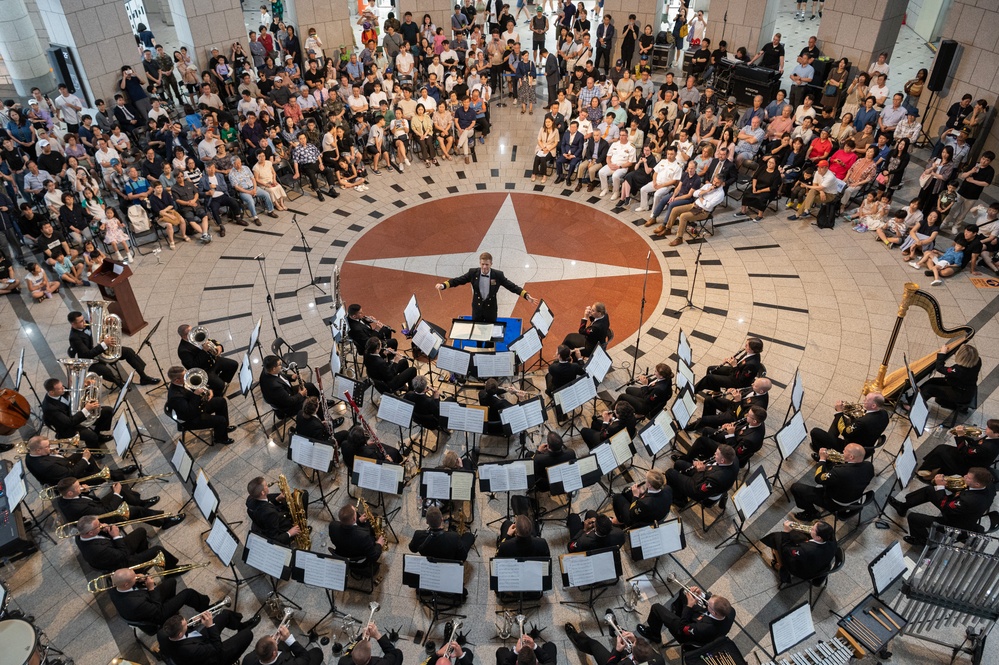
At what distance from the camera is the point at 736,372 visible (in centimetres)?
967

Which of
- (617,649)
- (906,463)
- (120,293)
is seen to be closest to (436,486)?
(617,649)

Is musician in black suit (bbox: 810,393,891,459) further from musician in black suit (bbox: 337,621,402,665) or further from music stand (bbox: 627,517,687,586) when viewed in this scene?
musician in black suit (bbox: 337,621,402,665)

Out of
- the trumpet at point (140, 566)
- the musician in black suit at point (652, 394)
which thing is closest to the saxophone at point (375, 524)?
the trumpet at point (140, 566)

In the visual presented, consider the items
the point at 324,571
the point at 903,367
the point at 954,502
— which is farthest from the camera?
the point at 903,367

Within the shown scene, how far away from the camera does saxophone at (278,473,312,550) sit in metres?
7.59

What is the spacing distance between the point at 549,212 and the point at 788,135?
5.71 meters

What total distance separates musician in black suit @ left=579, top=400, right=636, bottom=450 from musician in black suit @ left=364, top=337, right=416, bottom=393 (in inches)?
102

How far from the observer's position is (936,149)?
47.2 ft

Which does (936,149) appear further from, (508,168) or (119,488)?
(119,488)

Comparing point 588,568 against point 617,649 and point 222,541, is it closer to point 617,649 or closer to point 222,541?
point 617,649

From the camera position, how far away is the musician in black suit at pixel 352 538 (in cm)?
712

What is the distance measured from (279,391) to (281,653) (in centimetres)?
379

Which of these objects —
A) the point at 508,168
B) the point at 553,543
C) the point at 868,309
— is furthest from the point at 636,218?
the point at 553,543

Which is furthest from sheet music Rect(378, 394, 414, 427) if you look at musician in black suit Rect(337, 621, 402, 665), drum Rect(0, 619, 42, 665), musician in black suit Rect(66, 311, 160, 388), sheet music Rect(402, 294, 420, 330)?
musician in black suit Rect(66, 311, 160, 388)
